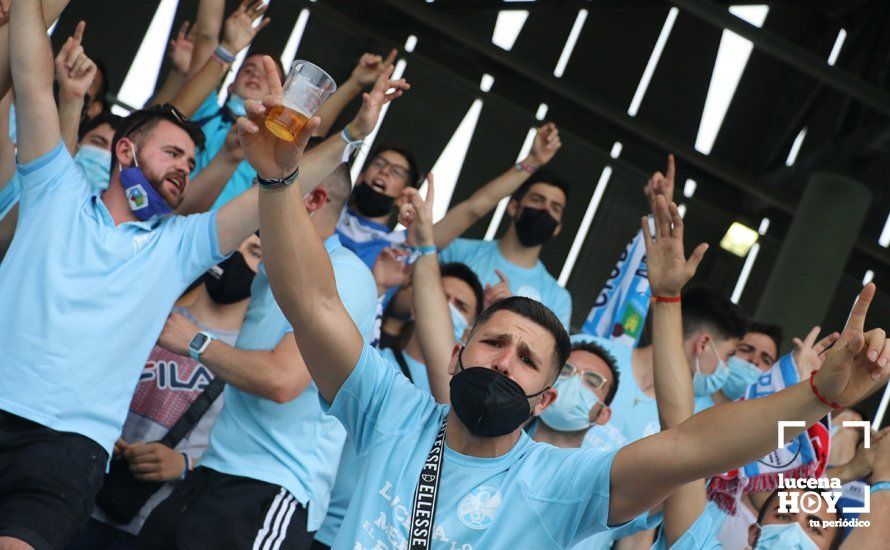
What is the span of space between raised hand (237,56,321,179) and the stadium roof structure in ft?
20.9

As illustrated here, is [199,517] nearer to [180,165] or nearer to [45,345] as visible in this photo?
[45,345]

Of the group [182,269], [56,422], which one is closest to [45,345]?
[56,422]

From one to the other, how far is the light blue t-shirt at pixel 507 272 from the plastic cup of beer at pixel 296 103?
10.6 ft

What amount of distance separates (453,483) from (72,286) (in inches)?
57.6

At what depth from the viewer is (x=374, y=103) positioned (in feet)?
11.8

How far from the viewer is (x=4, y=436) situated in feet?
10.7

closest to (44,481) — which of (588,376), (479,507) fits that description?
(479,507)

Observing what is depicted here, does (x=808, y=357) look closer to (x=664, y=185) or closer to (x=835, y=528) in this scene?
(x=835, y=528)

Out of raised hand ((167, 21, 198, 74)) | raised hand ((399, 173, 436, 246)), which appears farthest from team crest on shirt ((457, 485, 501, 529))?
raised hand ((167, 21, 198, 74))

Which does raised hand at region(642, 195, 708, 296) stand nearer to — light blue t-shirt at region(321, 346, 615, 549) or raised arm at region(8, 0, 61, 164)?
light blue t-shirt at region(321, 346, 615, 549)

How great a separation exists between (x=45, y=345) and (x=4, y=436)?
0.29m

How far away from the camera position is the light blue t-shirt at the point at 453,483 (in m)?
2.57

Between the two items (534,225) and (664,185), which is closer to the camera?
(664,185)

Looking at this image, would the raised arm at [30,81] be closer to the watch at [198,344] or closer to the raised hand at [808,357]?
the watch at [198,344]
